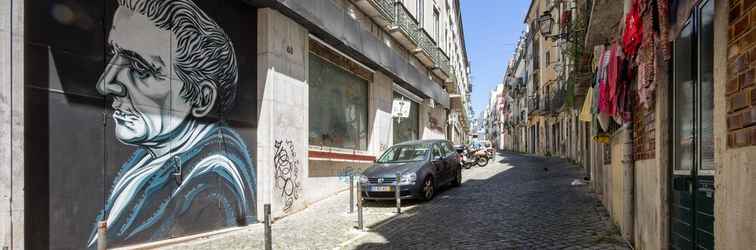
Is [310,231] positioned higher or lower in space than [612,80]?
lower

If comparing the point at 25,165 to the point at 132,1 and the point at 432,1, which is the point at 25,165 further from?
the point at 432,1

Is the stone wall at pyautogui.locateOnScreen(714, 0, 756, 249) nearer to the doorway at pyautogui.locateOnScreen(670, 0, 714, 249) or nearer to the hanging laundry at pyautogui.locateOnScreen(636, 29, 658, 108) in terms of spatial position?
the doorway at pyautogui.locateOnScreen(670, 0, 714, 249)

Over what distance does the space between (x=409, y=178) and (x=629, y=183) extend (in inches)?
216

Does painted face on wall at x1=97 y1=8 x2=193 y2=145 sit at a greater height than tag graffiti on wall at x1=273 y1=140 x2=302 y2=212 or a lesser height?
greater

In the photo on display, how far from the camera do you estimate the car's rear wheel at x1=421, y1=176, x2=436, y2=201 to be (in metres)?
11.2

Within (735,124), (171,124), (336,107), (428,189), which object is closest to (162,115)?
(171,124)

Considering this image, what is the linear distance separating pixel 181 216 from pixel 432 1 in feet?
66.6

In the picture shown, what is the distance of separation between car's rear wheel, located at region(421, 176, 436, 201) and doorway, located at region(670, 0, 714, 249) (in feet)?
23.5

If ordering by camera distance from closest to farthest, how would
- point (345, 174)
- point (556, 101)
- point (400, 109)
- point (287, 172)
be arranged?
point (287, 172) < point (345, 174) < point (400, 109) < point (556, 101)

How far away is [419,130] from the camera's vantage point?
24312 mm

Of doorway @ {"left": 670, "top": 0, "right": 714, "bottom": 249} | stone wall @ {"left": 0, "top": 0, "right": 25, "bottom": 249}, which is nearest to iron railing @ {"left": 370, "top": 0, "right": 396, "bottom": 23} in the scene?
stone wall @ {"left": 0, "top": 0, "right": 25, "bottom": 249}

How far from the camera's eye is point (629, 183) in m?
6.02

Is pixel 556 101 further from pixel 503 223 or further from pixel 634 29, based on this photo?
pixel 634 29

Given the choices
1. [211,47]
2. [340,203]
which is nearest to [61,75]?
[211,47]
